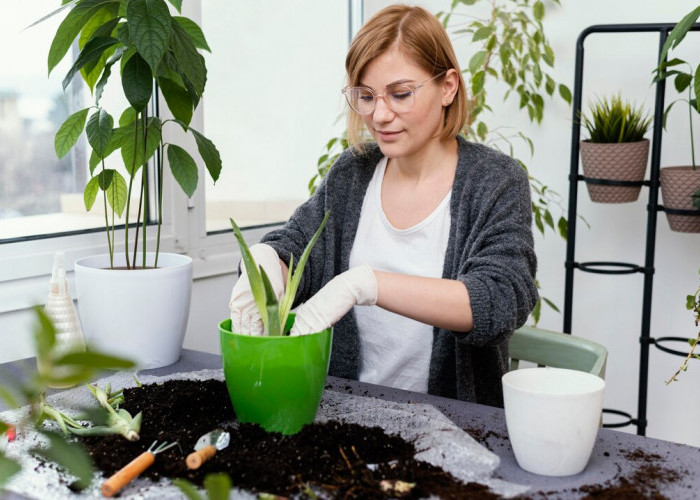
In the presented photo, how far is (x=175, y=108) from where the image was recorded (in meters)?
1.53

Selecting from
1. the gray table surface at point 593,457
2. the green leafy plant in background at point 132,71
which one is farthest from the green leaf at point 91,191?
the gray table surface at point 593,457

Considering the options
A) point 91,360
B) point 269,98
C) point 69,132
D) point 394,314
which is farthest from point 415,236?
point 91,360

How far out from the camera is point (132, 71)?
1358mm

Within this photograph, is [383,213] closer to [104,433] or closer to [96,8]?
[96,8]

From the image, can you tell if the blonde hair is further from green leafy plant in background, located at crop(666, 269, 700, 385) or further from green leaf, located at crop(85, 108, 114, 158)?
green leafy plant in background, located at crop(666, 269, 700, 385)

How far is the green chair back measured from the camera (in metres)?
1.42

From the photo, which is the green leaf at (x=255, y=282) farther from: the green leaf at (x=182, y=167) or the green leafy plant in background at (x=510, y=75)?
the green leafy plant in background at (x=510, y=75)

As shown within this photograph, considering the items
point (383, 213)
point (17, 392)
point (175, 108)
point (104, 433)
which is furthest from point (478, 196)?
point (17, 392)

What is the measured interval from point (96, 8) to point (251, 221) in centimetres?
106

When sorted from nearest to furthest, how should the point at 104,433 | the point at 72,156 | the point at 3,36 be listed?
the point at 104,433 < the point at 3,36 < the point at 72,156

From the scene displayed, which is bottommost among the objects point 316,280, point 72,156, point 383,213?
point 316,280

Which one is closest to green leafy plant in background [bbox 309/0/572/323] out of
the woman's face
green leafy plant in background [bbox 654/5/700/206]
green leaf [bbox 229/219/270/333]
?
green leafy plant in background [bbox 654/5/700/206]

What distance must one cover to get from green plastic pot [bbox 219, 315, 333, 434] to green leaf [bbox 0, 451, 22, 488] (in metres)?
0.68

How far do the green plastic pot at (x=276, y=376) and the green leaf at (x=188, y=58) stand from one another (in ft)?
1.89
